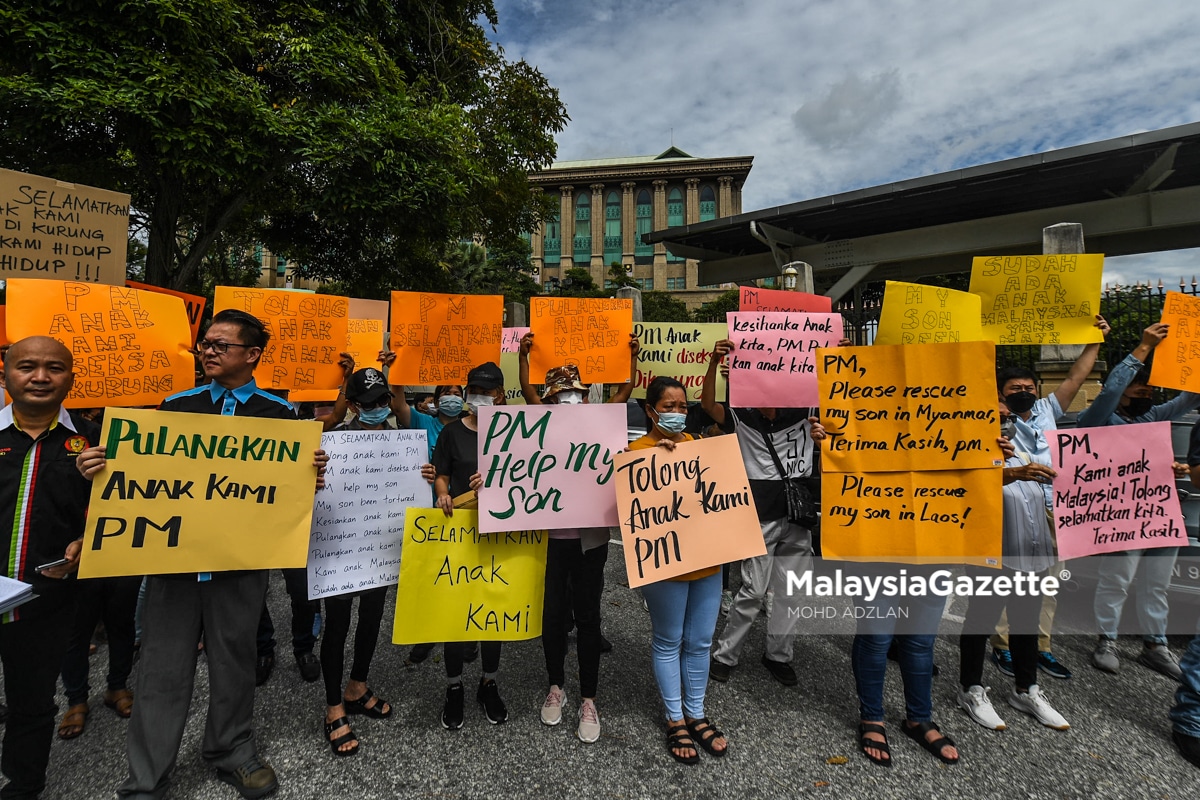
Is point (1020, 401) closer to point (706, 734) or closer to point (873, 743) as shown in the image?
point (873, 743)

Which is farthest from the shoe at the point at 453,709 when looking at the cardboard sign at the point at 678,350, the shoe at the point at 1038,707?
the shoe at the point at 1038,707

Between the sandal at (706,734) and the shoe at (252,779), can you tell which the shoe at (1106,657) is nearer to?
the sandal at (706,734)

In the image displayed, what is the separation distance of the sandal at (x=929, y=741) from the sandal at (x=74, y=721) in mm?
4436

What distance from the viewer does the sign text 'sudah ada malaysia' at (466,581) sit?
115 inches

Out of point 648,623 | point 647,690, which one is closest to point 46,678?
point 647,690

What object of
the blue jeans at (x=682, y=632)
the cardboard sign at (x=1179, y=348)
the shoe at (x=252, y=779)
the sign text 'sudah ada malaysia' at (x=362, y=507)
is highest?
the cardboard sign at (x=1179, y=348)

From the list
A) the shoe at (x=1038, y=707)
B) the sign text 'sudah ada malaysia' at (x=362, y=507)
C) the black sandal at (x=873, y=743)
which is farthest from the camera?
the shoe at (x=1038, y=707)

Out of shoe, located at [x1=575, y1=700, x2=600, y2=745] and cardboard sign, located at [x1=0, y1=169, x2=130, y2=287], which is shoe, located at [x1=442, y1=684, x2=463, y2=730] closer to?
shoe, located at [x1=575, y1=700, x2=600, y2=745]

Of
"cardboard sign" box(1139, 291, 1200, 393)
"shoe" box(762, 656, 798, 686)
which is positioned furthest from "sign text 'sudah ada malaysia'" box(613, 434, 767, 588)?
"cardboard sign" box(1139, 291, 1200, 393)

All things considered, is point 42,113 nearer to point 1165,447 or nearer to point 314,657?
point 314,657

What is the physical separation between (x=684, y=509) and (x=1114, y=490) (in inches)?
99.9

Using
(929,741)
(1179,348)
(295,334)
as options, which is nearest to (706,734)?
(929,741)

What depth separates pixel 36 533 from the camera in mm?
2232

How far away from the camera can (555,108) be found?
13.0 m
